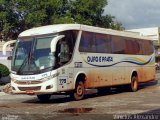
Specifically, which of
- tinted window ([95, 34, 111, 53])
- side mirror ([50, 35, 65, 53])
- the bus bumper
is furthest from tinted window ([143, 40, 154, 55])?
the bus bumper

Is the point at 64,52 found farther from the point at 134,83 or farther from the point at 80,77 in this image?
the point at 134,83

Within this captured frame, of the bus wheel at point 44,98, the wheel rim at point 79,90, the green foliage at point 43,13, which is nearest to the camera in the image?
the wheel rim at point 79,90

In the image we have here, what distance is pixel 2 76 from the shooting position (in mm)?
31531

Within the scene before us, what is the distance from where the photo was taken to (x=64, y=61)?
18.0 meters

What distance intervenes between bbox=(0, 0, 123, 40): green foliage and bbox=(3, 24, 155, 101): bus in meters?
15.3

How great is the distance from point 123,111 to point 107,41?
8153 millimetres

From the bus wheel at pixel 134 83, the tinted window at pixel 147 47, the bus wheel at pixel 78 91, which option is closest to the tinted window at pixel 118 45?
the bus wheel at pixel 134 83

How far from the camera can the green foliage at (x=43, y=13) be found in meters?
36.9

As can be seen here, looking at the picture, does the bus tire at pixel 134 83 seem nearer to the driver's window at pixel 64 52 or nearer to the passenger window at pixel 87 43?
the passenger window at pixel 87 43

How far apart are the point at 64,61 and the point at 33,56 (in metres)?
1.26

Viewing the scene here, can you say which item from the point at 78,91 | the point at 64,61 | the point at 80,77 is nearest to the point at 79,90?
the point at 78,91

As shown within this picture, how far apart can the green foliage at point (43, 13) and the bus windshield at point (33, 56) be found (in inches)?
698

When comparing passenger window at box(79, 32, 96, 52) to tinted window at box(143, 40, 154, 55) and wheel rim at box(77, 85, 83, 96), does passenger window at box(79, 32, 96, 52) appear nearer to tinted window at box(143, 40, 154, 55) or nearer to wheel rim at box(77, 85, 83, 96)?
wheel rim at box(77, 85, 83, 96)

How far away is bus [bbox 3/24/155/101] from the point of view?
17.6 metres
